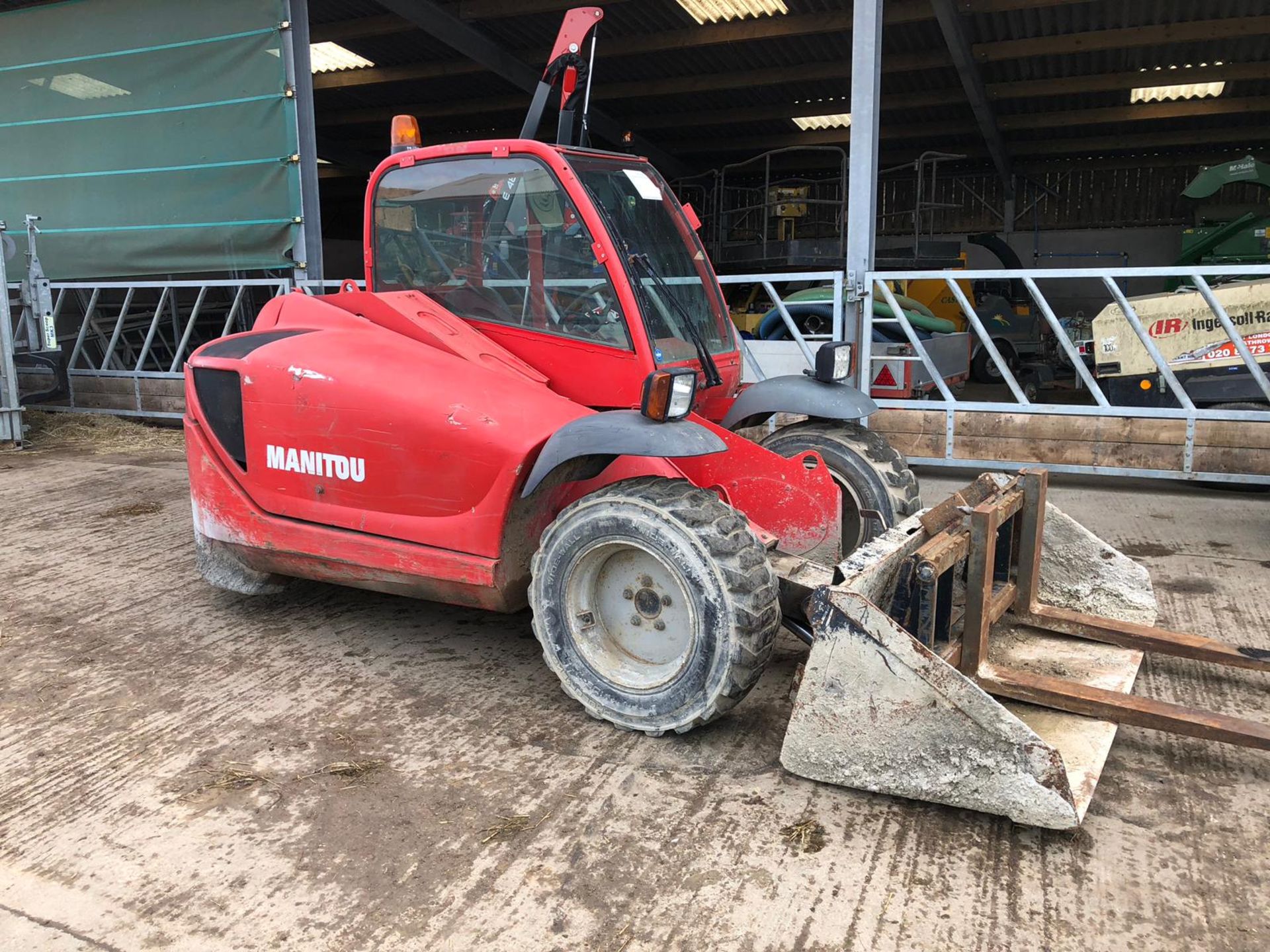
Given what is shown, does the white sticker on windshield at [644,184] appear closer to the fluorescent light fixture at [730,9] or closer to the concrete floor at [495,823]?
the concrete floor at [495,823]

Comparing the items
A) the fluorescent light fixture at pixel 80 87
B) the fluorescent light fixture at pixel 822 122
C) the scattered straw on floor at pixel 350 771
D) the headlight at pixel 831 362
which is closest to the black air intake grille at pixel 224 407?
the scattered straw on floor at pixel 350 771

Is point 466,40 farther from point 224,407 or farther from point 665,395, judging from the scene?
point 665,395

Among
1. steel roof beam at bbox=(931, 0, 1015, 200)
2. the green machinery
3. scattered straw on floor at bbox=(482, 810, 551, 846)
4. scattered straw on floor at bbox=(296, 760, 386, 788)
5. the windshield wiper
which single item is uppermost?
steel roof beam at bbox=(931, 0, 1015, 200)

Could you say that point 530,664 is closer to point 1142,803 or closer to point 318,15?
point 1142,803

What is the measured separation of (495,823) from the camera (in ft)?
8.48

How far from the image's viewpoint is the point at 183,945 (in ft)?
7.03

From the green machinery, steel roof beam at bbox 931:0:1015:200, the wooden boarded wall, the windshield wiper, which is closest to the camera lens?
the windshield wiper

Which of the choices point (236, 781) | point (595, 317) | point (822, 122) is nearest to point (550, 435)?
point (595, 317)

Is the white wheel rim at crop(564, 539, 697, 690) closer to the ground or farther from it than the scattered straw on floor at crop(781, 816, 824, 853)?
farther from it

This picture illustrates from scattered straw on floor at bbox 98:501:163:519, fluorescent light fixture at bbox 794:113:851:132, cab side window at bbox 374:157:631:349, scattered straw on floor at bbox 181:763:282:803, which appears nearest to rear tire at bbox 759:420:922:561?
cab side window at bbox 374:157:631:349

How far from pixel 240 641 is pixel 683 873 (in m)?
2.28

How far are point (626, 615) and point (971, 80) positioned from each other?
468 inches

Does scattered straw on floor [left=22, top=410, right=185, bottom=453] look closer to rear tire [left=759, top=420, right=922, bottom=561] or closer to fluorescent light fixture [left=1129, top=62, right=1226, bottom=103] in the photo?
rear tire [left=759, top=420, right=922, bottom=561]

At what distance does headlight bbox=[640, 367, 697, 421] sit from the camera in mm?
2930
